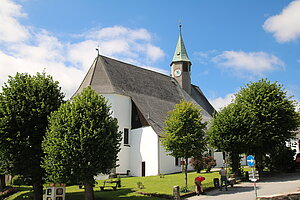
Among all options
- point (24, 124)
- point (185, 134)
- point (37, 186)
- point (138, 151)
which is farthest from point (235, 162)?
point (24, 124)

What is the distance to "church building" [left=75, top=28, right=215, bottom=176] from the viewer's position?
35.5m

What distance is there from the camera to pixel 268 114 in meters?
29.1

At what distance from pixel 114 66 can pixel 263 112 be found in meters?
22.5

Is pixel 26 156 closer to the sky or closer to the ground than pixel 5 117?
closer to the ground

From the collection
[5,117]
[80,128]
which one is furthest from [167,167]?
[5,117]

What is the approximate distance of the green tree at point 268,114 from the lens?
28891 millimetres

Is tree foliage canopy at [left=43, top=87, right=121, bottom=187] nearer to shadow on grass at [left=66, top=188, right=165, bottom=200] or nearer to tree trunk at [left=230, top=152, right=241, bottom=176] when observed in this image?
shadow on grass at [left=66, top=188, right=165, bottom=200]

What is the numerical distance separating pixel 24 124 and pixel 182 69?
3628 cm

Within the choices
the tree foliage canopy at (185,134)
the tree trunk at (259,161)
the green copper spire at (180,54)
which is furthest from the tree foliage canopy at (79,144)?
the green copper spire at (180,54)

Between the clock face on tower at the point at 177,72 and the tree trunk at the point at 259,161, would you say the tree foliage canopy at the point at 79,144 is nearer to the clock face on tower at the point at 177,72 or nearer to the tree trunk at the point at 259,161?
the tree trunk at the point at 259,161

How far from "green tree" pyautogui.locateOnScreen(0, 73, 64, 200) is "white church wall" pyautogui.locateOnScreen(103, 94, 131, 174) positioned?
1449 centimetres

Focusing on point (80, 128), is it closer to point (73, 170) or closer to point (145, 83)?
point (73, 170)

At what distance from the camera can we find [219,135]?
27.4 metres

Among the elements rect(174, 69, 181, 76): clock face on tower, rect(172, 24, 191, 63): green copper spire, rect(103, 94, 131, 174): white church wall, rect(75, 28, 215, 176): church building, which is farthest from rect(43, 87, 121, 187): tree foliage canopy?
rect(172, 24, 191, 63): green copper spire
